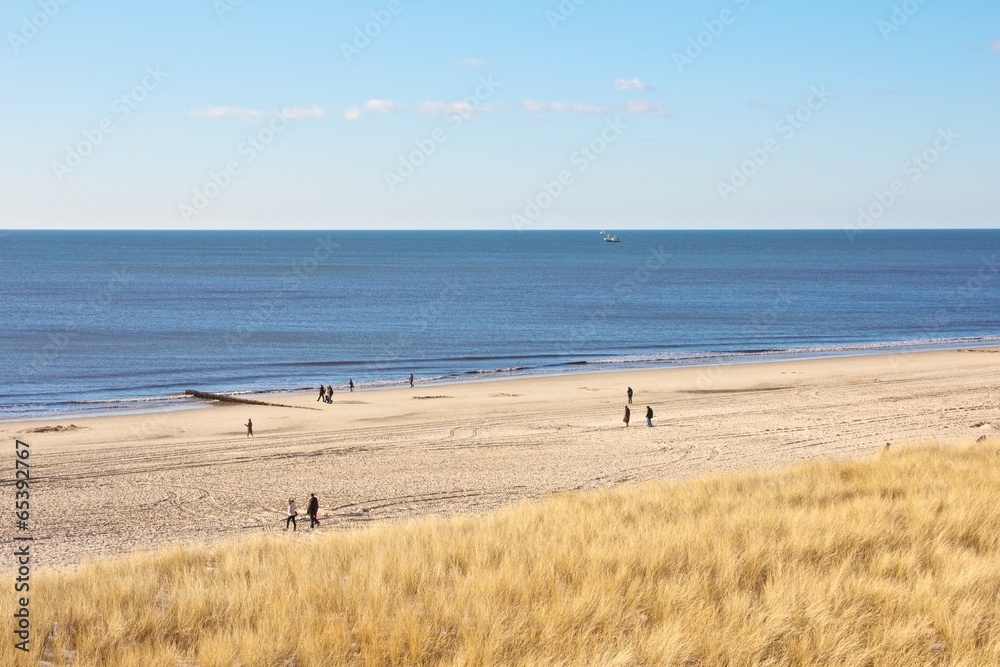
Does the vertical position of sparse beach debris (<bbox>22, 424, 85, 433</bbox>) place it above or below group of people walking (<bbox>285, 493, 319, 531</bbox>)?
above

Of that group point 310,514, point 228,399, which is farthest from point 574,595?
point 228,399

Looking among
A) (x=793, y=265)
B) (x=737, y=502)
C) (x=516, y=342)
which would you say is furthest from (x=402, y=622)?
(x=793, y=265)

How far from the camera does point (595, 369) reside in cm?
5222

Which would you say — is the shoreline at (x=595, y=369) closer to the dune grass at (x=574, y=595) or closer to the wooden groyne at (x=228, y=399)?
the wooden groyne at (x=228, y=399)

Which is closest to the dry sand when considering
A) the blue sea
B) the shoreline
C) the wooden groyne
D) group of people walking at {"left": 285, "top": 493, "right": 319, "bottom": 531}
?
group of people walking at {"left": 285, "top": 493, "right": 319, "bottom": 531}

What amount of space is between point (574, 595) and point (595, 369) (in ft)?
145

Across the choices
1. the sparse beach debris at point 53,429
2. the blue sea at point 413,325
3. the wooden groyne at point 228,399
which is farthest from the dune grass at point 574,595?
the blue sea at point 413,325

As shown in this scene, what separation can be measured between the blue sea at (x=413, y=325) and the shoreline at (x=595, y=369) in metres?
0.30

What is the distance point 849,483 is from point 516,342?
50449 millimetres

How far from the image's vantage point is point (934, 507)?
11531 mm

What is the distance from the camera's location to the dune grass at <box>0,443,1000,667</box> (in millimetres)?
7223

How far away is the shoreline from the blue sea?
1.00ft

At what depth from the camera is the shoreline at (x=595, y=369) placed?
129 ft

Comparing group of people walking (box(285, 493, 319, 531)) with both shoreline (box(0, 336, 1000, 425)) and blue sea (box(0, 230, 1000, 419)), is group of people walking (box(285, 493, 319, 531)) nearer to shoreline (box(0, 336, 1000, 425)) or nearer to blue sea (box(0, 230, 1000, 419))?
shoreline (box(0, 336, 1000, 425))
